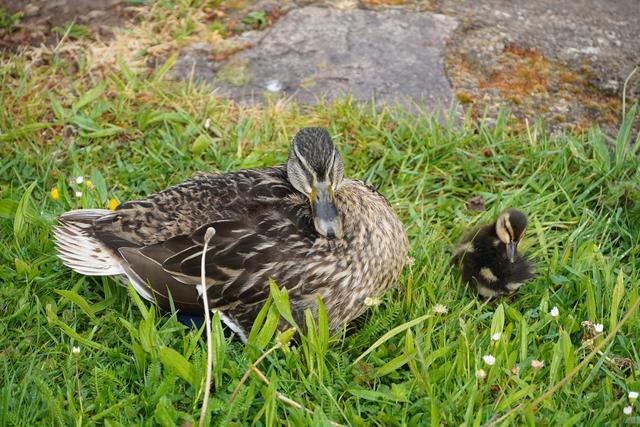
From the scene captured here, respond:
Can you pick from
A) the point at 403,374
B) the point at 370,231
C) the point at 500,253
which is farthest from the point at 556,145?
the point at 403,374

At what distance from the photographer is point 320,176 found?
2967 millimetres

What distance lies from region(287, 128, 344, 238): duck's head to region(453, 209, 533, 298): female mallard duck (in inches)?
23.9

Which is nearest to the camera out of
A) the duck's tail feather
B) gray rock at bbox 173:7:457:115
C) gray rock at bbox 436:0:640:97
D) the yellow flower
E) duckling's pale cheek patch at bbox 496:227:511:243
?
the duck's tail feather

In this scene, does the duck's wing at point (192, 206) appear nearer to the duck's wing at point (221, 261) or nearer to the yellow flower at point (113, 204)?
the duck's wing at point (221, 261)

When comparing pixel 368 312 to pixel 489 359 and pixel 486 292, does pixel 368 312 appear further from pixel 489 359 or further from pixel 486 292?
pixel 489 359

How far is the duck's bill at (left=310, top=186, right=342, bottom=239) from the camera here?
9.74ft

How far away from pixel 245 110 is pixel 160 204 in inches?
48.6

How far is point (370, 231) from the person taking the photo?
3109 mm

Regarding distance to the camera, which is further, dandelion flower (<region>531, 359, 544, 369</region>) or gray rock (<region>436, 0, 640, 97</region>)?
gray rock (<region>436, 0, 640, 97</region>)

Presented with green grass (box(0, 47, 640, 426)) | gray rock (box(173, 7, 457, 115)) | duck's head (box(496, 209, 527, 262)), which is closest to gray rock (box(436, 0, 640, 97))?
gray rock (box(173, 7, 457, 115))

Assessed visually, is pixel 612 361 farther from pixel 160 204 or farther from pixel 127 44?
pixel 127 44

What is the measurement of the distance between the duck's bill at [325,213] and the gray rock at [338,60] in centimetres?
146

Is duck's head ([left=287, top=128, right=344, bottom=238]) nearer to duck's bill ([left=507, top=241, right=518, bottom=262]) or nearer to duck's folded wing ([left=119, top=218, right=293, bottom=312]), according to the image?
duck's folded wing ([left=119, top=218, right=293, bottom=312])

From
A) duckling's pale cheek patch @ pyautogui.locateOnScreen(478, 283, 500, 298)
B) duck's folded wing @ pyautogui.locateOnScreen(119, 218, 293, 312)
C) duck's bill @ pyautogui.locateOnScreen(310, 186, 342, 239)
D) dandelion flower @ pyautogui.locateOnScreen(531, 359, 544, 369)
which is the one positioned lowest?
duckling's pale cheek patch @ pyautogui.locateOnScreen(478, 283, 500, 298)
